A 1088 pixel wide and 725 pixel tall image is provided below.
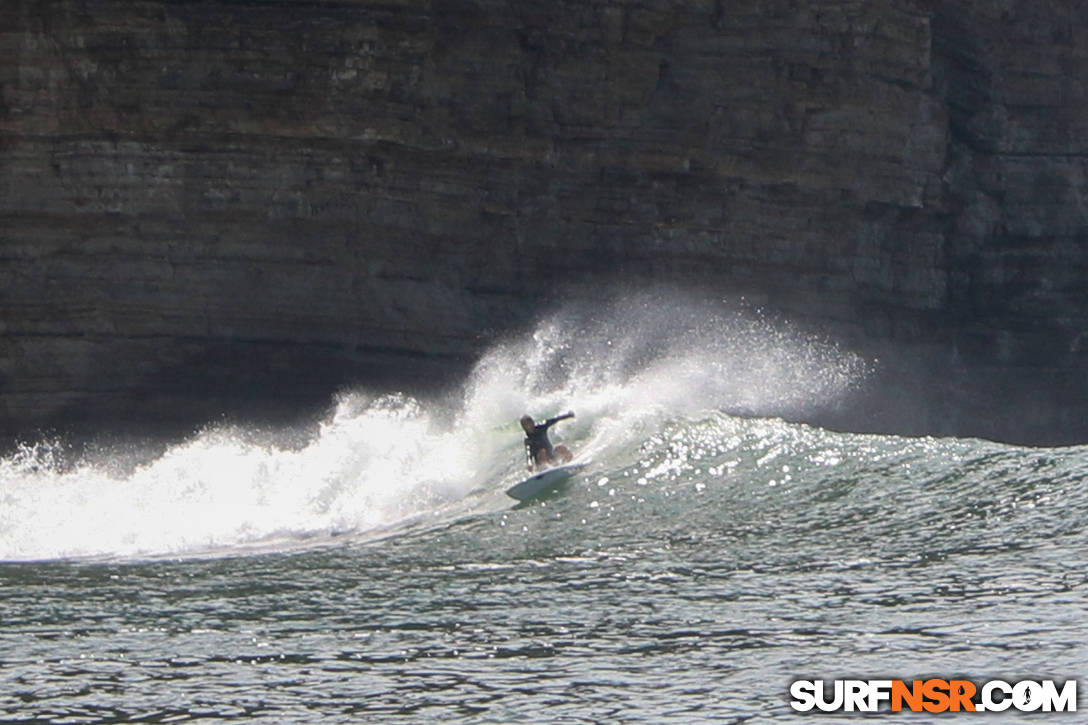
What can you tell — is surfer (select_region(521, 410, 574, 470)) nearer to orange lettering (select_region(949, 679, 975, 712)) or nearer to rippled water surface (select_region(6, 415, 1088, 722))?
rippled water surface (select_region(6, 415, 1088, 722))

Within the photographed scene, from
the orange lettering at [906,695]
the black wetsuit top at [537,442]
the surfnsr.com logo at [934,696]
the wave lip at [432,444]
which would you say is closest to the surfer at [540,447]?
the black wetsuit top at [537,442]

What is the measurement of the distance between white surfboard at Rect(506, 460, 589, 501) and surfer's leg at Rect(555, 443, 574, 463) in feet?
2.40

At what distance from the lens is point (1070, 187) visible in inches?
1179

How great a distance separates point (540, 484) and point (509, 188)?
27.3 ft

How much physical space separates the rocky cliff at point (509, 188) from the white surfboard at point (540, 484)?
6.69 metres

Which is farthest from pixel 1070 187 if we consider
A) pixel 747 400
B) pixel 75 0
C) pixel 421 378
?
pixel 75 0

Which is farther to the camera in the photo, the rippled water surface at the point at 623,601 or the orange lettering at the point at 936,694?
the rippled water surface at the point at 623,601

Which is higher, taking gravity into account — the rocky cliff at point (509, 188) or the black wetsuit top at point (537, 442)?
the rocky cliff at point (509, 188)

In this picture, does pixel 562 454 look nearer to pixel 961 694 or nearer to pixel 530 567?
pixel 530 567

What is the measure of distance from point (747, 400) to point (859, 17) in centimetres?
675

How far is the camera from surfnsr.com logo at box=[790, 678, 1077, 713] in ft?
33.9

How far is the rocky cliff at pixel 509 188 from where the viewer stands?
23.9 m

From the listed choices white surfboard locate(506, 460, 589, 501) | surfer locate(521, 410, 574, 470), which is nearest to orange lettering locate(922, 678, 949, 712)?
white surfboard locate(506, 460, 589, 501)

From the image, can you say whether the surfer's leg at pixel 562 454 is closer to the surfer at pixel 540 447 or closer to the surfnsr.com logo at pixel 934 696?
the surfer at pixel 540 447
